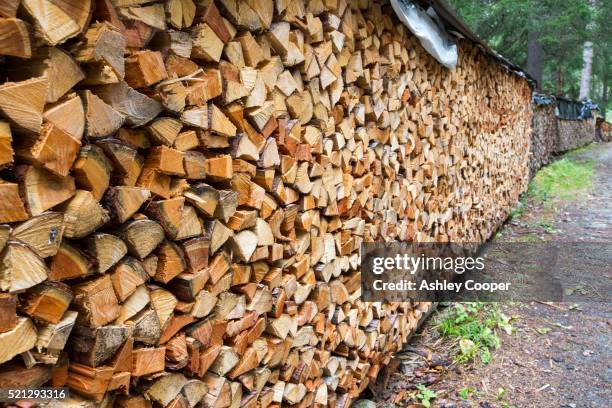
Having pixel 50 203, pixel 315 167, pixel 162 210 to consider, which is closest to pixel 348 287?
pixel 315 167

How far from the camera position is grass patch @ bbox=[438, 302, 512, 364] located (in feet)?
11.7

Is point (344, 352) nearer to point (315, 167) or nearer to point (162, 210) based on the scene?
point (315, 167)

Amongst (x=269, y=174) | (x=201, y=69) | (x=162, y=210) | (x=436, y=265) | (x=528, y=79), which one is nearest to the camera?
(x=162, y=210)

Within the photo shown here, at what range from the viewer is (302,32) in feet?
6.50

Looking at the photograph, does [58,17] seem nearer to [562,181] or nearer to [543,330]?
[543,330]

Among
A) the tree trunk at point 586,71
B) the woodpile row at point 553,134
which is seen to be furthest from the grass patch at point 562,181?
the tree trunk at point 586,71

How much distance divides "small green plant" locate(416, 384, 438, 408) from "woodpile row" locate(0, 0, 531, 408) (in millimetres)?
404

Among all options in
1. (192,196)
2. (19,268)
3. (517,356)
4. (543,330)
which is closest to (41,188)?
(19,268)

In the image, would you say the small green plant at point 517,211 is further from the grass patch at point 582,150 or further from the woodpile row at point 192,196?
the grass patch at point 582,150

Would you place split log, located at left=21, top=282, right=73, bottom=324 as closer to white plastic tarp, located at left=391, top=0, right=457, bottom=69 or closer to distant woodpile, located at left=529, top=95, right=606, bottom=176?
white plastic tarp, located at left=391, top=0, right=457, bottom=69

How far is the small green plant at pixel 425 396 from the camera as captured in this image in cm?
300

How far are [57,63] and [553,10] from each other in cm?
1137

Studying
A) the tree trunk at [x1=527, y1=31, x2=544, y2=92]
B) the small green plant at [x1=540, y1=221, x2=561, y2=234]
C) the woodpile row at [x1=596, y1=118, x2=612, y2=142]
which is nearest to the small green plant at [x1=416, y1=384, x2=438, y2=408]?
the small green plant at [x1=540, y1=221, x2=561, y2=234]

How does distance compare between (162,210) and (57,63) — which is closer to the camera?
(57,63)
